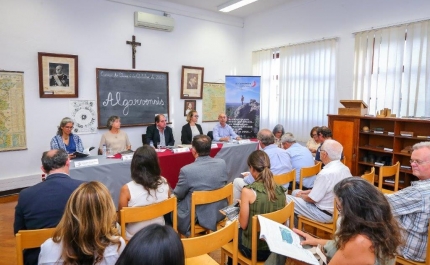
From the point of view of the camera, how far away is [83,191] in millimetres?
1321

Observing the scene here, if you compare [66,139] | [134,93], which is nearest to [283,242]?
[66,139]

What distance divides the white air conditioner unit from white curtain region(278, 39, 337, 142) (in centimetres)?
253

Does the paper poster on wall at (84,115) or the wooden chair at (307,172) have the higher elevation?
the paper poster on wall at (84,115)

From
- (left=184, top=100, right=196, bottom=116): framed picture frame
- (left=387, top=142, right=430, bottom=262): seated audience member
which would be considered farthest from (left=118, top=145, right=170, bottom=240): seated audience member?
(left=184, top=100, right=196, bottom=116): framed picture frame

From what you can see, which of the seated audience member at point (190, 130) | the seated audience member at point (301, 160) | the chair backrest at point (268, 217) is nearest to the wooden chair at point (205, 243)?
the chair backrest at point (268, 217)

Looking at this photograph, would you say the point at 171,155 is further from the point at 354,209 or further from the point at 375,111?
the point at 375,111

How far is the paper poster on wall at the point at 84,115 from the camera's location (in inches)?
203

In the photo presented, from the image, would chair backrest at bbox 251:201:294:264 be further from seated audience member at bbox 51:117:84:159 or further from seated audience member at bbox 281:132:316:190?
seated audience member at bbox 51:117:84:159

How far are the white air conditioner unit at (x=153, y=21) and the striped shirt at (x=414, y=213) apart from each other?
5.27 m

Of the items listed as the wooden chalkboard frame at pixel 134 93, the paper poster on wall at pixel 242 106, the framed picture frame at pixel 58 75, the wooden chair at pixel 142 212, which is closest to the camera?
the wooden chair at pixel 142 212

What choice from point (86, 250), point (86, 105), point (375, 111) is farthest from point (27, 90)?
point (375, 111)

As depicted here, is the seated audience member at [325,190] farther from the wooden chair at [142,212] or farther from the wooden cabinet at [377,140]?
the wooden cabinet at [377,140]

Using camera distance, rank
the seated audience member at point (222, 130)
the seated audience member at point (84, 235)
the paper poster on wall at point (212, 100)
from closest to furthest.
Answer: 1. the seated audience member at point (84, 235)
2. the seated audience member at point (222, 130)
3. the paper poster on wall at point (212, 100)

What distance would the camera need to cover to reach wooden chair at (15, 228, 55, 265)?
56.6 inches
